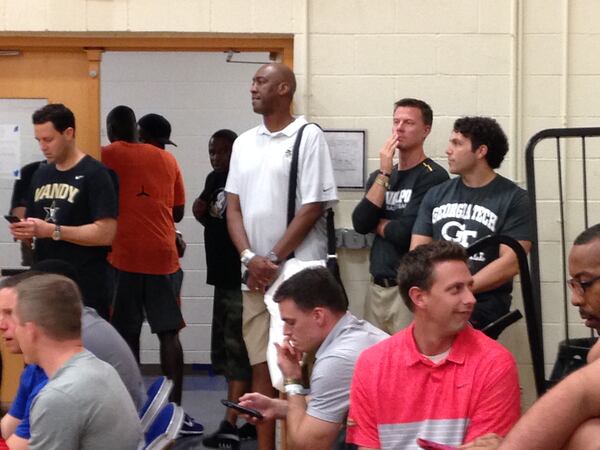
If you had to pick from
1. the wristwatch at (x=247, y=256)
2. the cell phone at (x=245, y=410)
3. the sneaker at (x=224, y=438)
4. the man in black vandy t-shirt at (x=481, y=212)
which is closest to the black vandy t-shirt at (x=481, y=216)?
the man in black vandy t-shirt at (x=481, y=212)

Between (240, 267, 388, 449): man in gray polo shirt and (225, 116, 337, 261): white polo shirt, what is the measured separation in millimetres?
1106

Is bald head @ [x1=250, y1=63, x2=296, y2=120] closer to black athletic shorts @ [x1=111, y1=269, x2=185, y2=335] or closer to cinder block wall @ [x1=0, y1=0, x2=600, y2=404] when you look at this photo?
cinder block wall @ [x1=0, y1=0, x2=600, y2=404]

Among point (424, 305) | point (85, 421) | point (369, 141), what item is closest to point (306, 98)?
point (369, 141)

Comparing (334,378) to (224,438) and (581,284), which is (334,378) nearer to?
(581,284)

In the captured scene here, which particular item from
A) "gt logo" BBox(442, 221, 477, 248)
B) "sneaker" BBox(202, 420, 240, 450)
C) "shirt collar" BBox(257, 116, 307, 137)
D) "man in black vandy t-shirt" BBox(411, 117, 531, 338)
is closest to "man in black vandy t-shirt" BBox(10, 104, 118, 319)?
"shirt collar" BBox(257, 116, 307, 137)

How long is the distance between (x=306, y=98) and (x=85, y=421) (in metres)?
2.71

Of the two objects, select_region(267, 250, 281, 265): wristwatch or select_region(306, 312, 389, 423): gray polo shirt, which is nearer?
select_region(306, 312, 389, 423): gray polo shirt

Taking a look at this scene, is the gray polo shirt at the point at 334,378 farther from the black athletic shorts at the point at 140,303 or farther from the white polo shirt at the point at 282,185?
the black athletic shorts at the point at 140,303

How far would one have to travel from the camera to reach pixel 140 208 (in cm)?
622

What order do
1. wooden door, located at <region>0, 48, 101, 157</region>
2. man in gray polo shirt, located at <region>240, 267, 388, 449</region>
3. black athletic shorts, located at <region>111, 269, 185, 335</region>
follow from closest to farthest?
1. man in gray polo shirt, located at <region>240, 267, 388, 449</region>
2. wooden door, located at <region>0, 48, 101, 157</region>
3. black athletic shorts, located at <region>111, 269, 185, 335</region>

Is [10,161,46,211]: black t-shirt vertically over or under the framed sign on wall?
under

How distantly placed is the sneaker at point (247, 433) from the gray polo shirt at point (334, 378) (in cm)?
248

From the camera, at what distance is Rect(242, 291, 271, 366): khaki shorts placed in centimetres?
530

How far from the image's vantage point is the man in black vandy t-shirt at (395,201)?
5105mm
